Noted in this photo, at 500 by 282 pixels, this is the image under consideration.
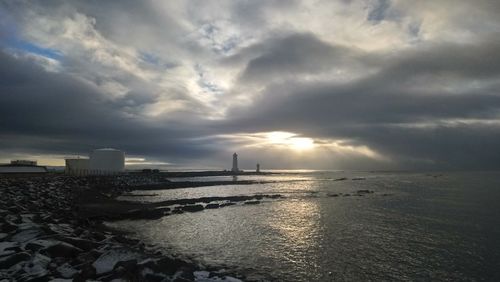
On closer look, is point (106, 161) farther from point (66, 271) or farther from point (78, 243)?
point (66, 271)

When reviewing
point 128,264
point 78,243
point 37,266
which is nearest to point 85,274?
point 128,264

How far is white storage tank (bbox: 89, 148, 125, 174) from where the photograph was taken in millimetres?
91312

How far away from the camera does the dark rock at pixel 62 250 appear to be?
12564 millimetres

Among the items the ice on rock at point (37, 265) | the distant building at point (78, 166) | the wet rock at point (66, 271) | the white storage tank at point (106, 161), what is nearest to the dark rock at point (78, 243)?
the ice on rock at point (37, 265)

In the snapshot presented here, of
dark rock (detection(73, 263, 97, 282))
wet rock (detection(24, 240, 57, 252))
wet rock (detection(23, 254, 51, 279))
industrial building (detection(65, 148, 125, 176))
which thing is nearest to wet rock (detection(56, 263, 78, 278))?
dark rock (detection(73, 263, 97, 282))

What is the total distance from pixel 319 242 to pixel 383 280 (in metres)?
7.42

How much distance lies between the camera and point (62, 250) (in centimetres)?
1285

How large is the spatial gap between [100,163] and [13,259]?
8739 cm

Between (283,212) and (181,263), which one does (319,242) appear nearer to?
(181,263)

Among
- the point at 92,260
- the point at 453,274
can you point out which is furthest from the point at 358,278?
the point at 92,260

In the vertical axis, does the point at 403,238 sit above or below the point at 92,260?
below

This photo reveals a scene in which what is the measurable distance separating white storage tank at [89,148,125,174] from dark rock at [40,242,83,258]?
8262 cm

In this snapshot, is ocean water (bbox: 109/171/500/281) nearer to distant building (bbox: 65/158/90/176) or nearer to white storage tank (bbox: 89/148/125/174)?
distant building (bbox: 65/158/90/176)

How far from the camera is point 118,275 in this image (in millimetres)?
10398
